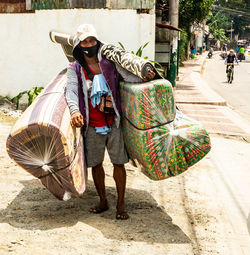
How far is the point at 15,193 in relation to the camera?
4.33 meters

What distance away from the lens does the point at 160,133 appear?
3416 mm

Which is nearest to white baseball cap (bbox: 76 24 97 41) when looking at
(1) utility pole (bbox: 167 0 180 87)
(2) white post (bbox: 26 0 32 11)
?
(2) white post (bbox: 26 0 32 11)

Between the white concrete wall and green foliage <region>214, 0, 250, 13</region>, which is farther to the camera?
green foliage <region>214, 0, 250, 13</region>

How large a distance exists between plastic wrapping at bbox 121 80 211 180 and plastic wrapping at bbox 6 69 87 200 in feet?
1.82

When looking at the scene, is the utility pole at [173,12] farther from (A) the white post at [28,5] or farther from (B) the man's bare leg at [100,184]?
(B) the man's bare leg at [100,184]

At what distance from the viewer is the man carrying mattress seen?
360cm

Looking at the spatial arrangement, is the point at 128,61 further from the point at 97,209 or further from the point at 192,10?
the point at 192,10

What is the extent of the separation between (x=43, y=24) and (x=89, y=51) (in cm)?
541

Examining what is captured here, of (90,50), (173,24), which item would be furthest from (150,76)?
(173,24)

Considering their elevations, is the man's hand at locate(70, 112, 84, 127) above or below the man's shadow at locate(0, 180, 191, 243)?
above

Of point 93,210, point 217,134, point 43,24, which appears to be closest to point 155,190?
point 93,210

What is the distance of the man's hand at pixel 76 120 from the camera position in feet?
11.4

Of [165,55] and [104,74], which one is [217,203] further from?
[165,55]

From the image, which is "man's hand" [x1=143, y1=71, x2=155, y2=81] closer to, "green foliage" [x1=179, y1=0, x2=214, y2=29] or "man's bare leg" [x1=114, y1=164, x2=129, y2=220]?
"man's bare leg" [x1=114, y1=164, x2=129, y2=220]
